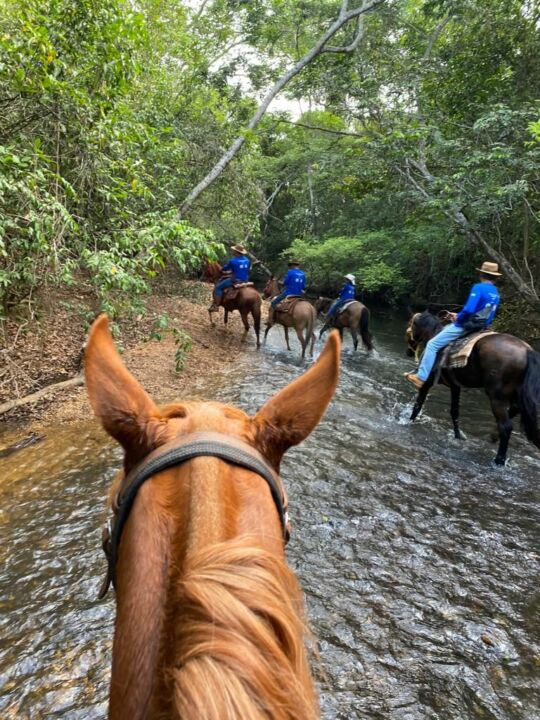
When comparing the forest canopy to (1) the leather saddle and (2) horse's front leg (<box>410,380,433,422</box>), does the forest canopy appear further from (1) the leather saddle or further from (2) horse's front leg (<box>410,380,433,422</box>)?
(2) horse's front leg (<box>410,380,433,422</box>)

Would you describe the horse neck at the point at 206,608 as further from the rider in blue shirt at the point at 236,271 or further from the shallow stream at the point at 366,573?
the rider in blue shirt at the point at 236,271

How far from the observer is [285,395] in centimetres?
128

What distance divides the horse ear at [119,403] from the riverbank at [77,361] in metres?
4.68

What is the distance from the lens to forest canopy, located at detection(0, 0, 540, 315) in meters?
5.07

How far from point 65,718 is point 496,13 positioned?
44.3 feet

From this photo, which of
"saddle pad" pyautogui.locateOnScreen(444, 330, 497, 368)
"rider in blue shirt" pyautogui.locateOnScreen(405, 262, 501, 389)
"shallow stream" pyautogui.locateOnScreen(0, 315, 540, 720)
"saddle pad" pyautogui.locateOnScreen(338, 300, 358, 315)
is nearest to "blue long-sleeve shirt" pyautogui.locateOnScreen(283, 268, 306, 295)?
"saddle pad" pyautogui.locateOnScreen(338, 300, 358, 315)

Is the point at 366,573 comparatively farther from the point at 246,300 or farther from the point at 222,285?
the point at 222,285

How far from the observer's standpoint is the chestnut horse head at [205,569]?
0.58 meters

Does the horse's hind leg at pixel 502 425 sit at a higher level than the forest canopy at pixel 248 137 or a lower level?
lower

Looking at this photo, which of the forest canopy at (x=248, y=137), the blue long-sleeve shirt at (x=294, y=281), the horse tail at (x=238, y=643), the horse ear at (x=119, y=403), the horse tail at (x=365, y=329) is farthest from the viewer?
the blue long-sleeve shirt at (x=294, y=281)

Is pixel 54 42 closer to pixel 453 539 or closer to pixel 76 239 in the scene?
pixel 76 239

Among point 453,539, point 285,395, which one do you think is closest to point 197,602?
point 285,395

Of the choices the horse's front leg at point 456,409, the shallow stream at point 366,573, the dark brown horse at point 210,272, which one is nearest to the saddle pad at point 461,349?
the horse's front leg at point 456,409

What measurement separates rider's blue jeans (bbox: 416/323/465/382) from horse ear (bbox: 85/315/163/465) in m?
6.25
